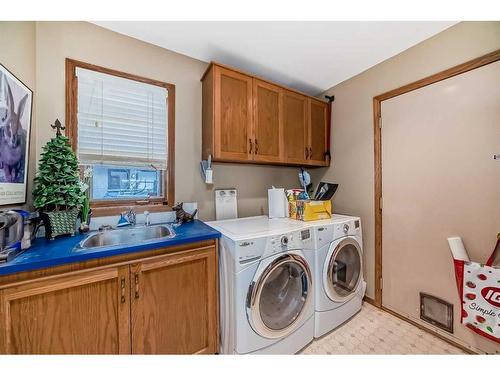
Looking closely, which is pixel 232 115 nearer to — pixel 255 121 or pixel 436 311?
pixel 255 121

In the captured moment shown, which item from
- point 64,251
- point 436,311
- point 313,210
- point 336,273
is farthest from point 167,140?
point 436,311

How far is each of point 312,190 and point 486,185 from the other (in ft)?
5.03

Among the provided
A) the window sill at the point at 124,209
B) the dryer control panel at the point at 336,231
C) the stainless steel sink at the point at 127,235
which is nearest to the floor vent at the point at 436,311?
the dryer control panel at the point at 336,231

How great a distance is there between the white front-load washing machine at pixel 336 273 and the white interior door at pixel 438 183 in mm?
322

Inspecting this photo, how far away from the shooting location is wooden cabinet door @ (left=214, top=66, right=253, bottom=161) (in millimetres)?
1670

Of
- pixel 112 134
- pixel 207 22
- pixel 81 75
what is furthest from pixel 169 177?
pixel 207 22

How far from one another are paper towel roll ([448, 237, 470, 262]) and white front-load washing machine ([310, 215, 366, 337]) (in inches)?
24.0

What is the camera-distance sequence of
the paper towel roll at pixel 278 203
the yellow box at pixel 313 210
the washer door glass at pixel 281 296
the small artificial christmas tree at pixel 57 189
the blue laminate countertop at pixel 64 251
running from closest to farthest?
the blue laminate countertop at pixel 64 251
the small artificial christmas tree at pixel 57 189
the washer door glass at pixel 281 296
the yellow box at pixel 313 210
the paper towel roll at pixel 278 203

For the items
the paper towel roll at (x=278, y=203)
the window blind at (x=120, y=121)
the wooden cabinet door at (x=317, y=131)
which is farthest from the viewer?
the wooden cabinet door at (x=317, y=131)

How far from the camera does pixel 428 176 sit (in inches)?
63.1

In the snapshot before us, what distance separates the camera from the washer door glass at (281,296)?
1.28 m

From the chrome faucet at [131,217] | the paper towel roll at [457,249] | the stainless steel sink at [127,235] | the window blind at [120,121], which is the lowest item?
the paper towel roll at [457,249]

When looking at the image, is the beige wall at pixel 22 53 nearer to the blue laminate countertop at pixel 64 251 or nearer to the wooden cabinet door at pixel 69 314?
the blue laminate countertop at pixel 64 251
